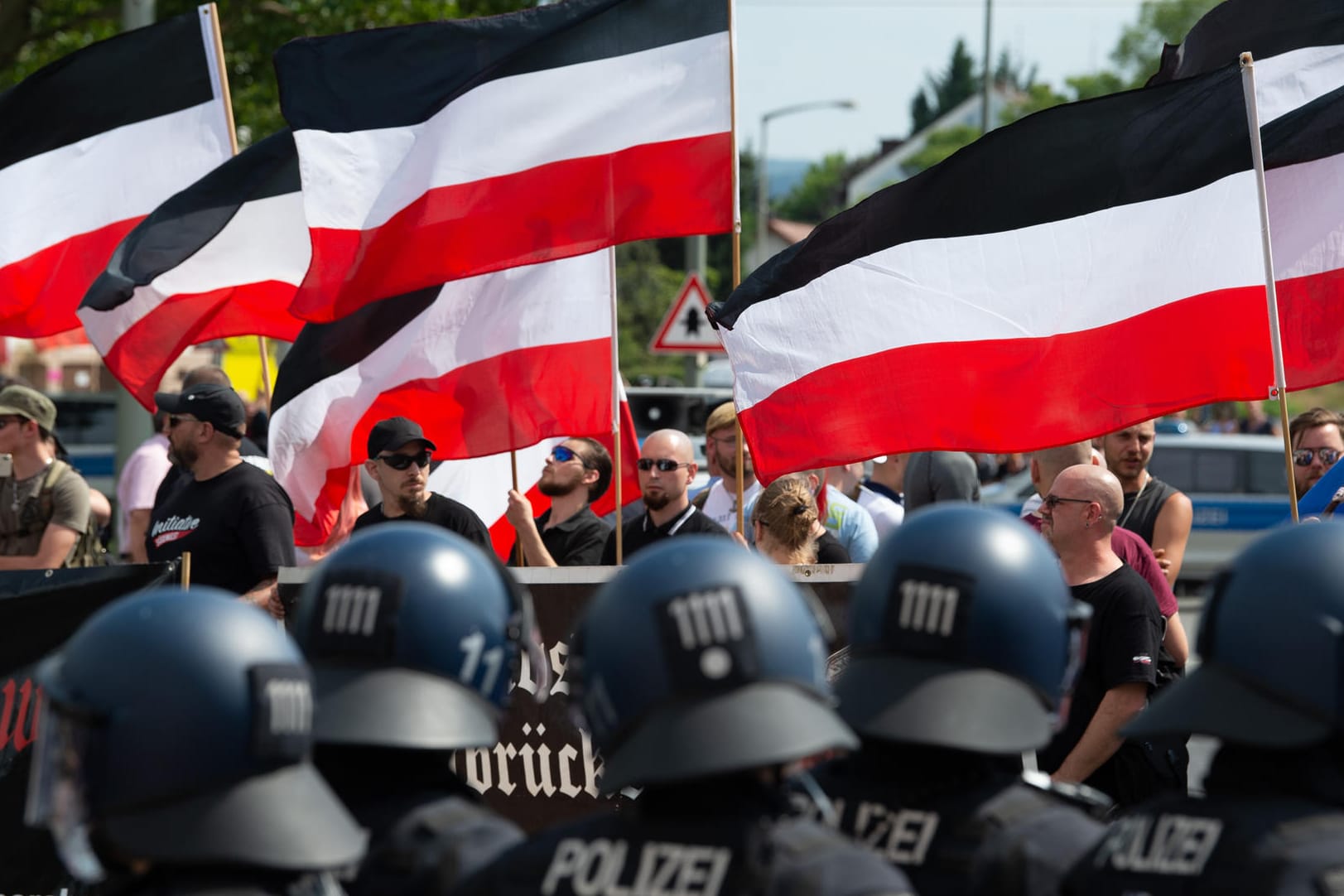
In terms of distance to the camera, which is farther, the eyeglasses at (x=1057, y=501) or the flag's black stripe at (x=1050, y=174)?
the flag's black stripe at (x=1050, y=174)

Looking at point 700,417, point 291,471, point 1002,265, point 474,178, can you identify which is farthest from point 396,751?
point 700,417

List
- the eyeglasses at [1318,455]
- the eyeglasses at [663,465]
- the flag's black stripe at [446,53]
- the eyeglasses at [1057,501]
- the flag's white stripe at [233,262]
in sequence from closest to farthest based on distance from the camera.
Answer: the eyeglasses at [1057,501]
the flag's black stripe at [446,53]
the eyeglasses at [663,465]
the eyeglasses at [1318,455]
the flag's white stripe at [233,262]

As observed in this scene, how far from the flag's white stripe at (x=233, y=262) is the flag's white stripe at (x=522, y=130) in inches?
34.0

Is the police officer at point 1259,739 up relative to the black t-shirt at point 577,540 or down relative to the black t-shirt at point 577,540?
up

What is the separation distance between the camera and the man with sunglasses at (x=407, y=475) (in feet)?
22.7

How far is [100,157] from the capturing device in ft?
29.3

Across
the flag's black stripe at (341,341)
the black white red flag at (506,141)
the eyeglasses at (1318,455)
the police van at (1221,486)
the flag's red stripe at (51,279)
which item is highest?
the black white red flag at (506,141)

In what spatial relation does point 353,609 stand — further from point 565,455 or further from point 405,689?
point 565,455

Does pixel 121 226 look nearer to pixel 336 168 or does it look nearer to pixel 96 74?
pixel 96 74

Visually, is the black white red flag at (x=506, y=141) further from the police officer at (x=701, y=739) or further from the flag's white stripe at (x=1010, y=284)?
the police officer at (x=701, y=739)

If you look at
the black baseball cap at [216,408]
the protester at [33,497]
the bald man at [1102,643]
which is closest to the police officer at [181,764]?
the bald man at [1102,643]

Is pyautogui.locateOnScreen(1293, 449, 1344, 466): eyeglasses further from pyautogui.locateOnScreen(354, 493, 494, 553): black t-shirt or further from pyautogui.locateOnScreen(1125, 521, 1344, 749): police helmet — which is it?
pyautogui.locateOnScreen(1125, 521, 1344, 749): police helmet

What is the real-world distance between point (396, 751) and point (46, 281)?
21.3 ft

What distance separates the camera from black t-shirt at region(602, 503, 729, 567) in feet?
23.3
